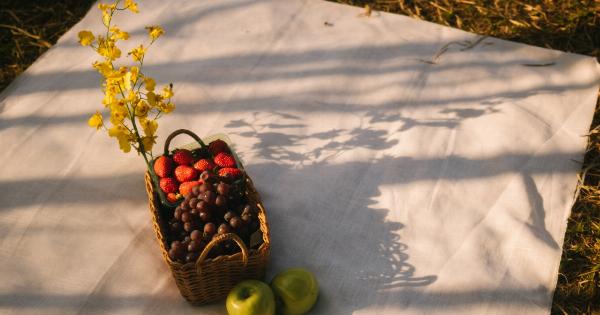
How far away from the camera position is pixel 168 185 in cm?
147

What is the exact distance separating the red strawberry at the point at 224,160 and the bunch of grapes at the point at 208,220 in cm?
8

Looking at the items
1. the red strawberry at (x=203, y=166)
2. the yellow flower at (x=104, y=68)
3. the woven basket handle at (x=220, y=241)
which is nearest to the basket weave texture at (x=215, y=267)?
→ the woven basket handle at (x=220, y=241)

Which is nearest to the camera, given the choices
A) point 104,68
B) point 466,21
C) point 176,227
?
point 104,68

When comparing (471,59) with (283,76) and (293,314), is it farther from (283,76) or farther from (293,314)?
(293,314)

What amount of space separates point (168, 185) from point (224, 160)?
0.16m

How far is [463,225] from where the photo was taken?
5.49 ft

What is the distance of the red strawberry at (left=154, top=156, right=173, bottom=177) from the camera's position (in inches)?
58.7

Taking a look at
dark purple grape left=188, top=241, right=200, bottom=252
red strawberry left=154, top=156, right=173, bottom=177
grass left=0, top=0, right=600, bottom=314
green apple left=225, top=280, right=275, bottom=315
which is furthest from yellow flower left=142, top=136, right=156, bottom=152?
grass left=0, top=0, right=600, bottom=314

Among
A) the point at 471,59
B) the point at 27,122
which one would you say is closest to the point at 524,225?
the point at 471,59

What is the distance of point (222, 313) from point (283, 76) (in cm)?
93

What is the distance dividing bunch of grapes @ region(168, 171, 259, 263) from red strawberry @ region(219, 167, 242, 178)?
3cm

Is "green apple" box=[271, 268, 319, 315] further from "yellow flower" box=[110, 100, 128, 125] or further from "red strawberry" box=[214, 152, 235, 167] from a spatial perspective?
"yellow flower" box=[110, 100, 128, 125]

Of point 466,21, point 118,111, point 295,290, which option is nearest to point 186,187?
point 118,111

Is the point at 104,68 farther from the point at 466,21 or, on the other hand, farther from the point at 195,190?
the point at 466,21
